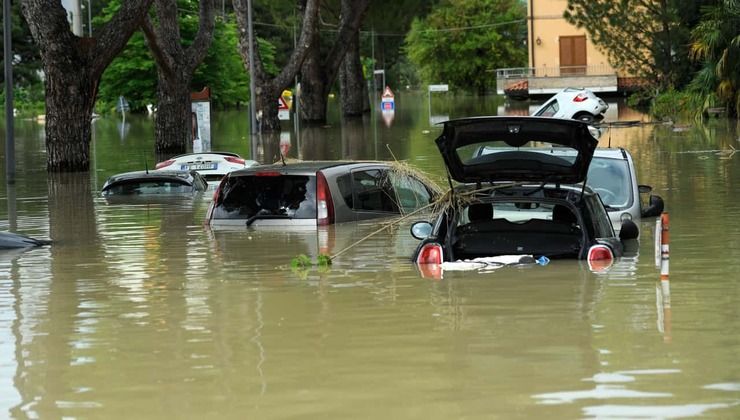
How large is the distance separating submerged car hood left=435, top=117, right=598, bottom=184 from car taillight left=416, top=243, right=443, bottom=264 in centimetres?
73

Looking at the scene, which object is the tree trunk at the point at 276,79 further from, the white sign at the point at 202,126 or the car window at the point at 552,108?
the white sign at the point at 202,126

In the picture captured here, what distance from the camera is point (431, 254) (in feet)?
42.7

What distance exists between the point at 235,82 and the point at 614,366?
79503mm

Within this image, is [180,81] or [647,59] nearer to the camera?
[180,81]

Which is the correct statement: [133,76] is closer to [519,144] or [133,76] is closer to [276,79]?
[276,79]

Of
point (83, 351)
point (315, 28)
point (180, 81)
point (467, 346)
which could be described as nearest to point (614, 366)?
point (467, 346)

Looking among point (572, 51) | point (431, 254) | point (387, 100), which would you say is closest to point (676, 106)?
point (387, 100)

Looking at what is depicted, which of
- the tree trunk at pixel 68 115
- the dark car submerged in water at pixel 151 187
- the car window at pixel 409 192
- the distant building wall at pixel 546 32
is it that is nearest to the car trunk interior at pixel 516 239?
the car window at pixel 409 192

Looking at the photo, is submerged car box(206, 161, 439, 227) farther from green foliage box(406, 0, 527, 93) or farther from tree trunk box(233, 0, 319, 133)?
green foliage box(406, 0, 527, 93)

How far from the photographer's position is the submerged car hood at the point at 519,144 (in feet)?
41.4

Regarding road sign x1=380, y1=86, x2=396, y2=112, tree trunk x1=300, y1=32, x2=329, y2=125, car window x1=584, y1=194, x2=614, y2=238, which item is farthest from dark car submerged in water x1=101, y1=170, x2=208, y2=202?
road sign x1=380, y1=86, x2=396, y2=112

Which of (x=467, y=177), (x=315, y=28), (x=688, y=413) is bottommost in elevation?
(x=688, y=413)

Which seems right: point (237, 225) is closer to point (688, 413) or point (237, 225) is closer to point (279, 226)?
point (279, 226)

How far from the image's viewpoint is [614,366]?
9148 mm
